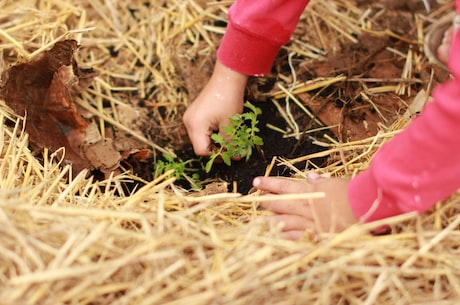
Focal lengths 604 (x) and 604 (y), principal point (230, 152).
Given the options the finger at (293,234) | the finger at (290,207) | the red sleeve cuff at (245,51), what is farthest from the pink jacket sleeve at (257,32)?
the finger at (293,234)

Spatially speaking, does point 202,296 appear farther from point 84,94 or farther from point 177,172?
point 84,94

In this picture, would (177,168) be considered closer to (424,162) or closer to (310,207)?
(310,207)

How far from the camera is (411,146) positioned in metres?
1.25

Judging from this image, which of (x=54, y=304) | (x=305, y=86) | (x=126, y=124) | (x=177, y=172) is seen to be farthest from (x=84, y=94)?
(x=54, y=304)

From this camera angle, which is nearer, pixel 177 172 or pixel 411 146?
pixel 411 146

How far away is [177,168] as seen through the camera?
6.02 feet

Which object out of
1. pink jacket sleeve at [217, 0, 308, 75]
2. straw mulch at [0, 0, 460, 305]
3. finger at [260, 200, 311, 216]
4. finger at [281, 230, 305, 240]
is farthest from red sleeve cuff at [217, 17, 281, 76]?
finger at [281, 230, 305, 240]

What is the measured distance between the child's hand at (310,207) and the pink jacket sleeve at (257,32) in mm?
524

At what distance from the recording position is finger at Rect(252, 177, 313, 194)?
149 cm

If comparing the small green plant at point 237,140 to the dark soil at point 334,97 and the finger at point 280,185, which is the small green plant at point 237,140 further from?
the finger at point 280,185

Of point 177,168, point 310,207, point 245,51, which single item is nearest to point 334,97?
point 245,51

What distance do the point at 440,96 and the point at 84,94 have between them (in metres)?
1.28

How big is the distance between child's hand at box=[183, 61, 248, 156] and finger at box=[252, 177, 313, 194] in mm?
377

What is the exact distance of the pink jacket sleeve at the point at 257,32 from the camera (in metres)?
1.80
